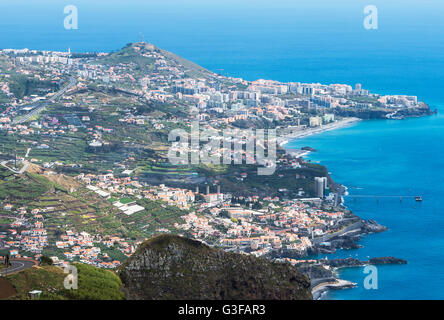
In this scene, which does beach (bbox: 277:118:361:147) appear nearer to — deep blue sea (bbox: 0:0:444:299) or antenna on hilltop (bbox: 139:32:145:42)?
deep blue sea (bbox: 0:0:444:299)

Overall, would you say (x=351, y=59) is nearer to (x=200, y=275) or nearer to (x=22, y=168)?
(x=22, y=168)

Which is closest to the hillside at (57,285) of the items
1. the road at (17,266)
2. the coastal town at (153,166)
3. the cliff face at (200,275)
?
the road at (17,266)
